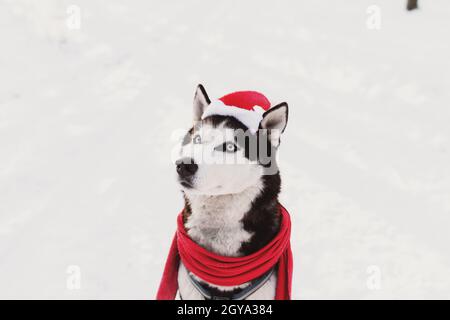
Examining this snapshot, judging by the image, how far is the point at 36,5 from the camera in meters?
8.38

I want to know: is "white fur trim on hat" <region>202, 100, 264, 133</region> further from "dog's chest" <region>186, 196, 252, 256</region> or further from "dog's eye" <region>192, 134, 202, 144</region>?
"dog's chest" <region>186, 196, 252, 256</region>

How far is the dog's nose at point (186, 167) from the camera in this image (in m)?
2.29

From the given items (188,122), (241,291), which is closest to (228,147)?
(241,291)

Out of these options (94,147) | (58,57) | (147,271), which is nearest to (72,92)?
(58,57)

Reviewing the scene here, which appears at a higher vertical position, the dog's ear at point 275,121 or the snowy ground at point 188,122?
the dog's ear at point 275,121

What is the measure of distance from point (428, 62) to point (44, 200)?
5723 mm

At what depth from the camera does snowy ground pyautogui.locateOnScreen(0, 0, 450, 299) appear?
405 centimetres

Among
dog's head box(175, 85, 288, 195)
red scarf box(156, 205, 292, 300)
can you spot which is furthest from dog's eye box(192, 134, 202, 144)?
red scarf box(156, 205, 292, 300)

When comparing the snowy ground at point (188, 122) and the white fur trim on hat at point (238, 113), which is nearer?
the white fur trim on hat at point (238, 113)

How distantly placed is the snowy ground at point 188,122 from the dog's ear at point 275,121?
1.85 metres

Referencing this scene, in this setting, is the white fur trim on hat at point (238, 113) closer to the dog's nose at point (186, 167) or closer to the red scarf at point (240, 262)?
the dog's nose at point (186, 167)

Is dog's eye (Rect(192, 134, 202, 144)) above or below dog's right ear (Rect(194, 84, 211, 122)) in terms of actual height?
below

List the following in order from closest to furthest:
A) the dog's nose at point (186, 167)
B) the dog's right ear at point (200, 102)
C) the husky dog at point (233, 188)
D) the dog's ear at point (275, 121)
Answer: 1. the dog's nose at point (186, 167)
2. the husky dog at point (233, 188)
3. the dog's ear at point (275, 121)
4. the dog's right ear at point (200, 102)

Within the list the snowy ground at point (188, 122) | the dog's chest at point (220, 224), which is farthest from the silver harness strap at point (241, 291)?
the snowy ground at point (188, 122)
